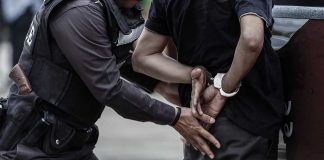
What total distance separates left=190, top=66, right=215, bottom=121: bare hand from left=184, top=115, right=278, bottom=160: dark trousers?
0.06 m

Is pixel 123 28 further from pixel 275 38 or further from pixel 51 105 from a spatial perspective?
pixel 275 38

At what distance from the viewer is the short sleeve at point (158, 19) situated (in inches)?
128

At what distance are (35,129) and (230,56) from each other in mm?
867

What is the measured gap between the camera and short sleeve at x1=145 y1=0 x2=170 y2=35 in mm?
3248

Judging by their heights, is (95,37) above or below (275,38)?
above

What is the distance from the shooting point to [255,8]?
2906mm

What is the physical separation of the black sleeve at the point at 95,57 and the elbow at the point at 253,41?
510 mm

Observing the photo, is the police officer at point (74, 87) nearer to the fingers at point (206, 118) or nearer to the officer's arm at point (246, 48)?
the fingers at point (206, 118)

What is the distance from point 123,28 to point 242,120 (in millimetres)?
610

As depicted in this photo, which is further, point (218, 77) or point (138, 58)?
point (138, 58)

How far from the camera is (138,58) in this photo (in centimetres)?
340

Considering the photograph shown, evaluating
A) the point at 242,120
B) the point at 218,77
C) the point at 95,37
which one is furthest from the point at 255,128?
the point at 95,37

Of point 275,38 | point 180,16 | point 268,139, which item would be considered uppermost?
point 180,16

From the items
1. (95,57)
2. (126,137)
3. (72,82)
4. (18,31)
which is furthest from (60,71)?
(18,31)
